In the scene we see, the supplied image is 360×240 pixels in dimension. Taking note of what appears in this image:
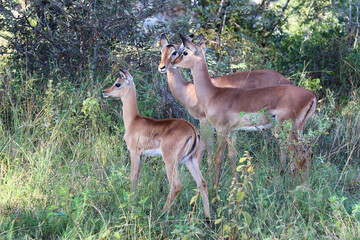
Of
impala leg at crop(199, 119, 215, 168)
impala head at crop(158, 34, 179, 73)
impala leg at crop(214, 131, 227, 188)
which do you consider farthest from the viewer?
impala head at crop(158, 34, 179, 73)

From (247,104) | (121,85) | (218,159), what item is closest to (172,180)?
(218,159)

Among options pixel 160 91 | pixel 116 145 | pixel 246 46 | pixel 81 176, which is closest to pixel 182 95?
pixel 160 91

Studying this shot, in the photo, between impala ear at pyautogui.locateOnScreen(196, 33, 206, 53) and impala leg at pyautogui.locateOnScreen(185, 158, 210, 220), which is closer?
impala leg at pyautogui.locateOnScreen(185, 158, 210, 220)

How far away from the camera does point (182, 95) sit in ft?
19.0

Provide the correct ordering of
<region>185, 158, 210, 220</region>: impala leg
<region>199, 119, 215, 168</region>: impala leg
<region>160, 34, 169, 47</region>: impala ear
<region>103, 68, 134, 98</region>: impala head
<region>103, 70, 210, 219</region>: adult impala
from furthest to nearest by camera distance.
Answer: <region>160, 34, 169, 47</region>: impala ear < <region>199, 119, 215, 168</region>: impala leg < <region>103, 68, 134, 98</region>: impala head < <region>103, 70, 210, 219</region>: adult impala < <region>185, 158, 210, 220</region>: impala leg

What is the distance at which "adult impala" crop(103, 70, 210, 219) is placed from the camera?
3938mm

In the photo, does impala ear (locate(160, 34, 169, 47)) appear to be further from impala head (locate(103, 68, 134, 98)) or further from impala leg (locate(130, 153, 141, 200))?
impala leg (locate(130, 153, 141, 200))

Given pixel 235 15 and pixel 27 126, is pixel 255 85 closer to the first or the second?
pixel 235 15

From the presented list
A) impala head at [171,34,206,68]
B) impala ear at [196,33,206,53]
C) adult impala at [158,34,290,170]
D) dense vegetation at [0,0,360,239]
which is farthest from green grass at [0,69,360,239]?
impala ear at [196,33,206,53]

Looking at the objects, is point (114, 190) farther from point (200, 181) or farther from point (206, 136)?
point (206, 136)

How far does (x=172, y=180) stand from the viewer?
386 cm

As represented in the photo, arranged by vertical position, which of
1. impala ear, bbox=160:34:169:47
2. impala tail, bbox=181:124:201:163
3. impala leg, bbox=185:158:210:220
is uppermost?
impala ear, bbox=160:34:169:47

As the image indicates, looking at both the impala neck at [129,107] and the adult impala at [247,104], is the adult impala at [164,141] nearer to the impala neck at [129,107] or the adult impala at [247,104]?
the impala neck at [129,107]

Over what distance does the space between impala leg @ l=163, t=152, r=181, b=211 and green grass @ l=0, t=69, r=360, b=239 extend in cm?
8
